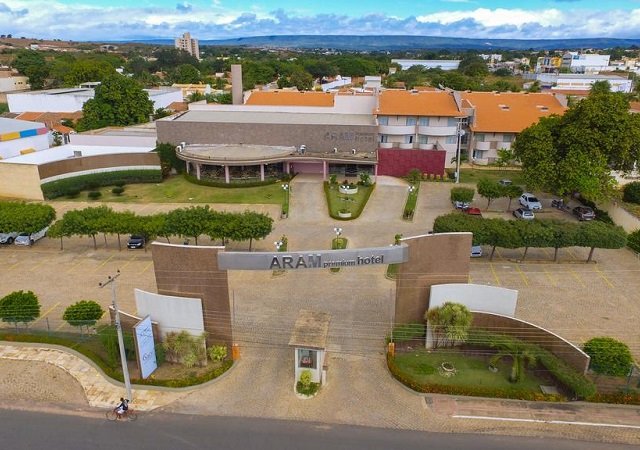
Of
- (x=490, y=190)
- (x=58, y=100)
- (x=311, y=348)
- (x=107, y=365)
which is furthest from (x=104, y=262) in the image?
(x=58, y=100)

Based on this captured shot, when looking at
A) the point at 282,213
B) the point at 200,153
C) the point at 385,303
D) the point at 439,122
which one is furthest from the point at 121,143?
the point at 385,303

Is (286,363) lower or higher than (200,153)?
lower

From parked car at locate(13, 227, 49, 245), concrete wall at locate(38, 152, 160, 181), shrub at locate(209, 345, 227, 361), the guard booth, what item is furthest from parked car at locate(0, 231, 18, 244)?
the guard booth

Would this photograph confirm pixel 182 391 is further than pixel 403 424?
Yes

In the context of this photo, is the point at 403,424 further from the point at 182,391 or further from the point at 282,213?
the point at 282,213

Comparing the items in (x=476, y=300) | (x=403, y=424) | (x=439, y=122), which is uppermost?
(x=439, y=122)

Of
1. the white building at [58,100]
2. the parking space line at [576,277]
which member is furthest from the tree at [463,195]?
the white building at [58,100]

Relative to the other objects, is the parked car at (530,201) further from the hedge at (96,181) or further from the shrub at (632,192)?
the hedge at (96,181)
